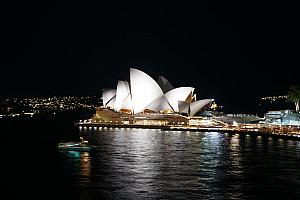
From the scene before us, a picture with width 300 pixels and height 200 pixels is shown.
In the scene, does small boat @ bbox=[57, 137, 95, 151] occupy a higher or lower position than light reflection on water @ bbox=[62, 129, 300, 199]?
higher

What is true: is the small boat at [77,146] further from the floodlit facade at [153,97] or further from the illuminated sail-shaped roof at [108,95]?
the illuminated sail-shaped roof at [108,95]

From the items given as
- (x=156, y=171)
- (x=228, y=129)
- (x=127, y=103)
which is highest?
(x=127, y=103)

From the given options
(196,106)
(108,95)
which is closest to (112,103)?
(108,95)

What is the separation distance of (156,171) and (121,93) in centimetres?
4537

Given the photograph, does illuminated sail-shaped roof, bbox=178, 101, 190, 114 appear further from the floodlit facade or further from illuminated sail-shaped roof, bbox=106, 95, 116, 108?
illuminated sail-shaped roof, bbox=106, 95, 116, 108

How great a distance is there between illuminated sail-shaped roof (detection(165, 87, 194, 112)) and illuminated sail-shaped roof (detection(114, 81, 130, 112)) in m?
6.55

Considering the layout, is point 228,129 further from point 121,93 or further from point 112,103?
point 112,103

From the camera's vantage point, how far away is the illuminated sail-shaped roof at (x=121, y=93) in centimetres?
7212

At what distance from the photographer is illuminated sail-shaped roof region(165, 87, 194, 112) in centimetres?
6850

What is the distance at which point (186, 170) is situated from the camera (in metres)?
28.6

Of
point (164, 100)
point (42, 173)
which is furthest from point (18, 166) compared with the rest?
A: point (164, 100)

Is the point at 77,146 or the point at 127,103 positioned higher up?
the point at 127,103

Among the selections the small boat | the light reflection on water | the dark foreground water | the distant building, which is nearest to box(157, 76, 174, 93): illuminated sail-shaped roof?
the distant building

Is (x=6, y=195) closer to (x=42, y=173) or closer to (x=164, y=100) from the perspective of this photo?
(x=42, y=173)
